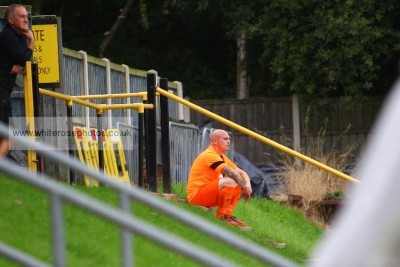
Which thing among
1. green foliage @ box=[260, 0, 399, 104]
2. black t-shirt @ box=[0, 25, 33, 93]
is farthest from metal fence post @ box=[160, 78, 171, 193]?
green foliage @ box=[260, 0, 399, 104]

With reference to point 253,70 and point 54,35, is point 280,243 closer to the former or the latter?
point 54,35

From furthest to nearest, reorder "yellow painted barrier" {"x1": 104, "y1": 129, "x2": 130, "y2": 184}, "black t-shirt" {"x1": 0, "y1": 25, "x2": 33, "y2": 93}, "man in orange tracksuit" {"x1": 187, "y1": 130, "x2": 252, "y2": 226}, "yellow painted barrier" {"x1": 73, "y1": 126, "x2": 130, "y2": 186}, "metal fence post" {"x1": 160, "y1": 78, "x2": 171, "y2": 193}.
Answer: "yellow painted barrier" {"x1": 104, "y1": 129, "x2": 130, "y2": 184}, "yellow painted barrier" {"x1": 73, "y1": 126, "x2": 130, "y2": 186}, "metal fence post" {"x1": 160, "y1": 78, "x2": 171, "y2": 193}, "man in orange tracksuit" {"x1": 187, "y1": 130, "x2": 252, "y2": 226}, "black t-shirt" {"x1": 0, "y1": 25, "x2": 33, "y2": 93}

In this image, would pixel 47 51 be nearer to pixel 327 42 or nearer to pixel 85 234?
pixel 85 234

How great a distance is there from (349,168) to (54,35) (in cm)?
1100

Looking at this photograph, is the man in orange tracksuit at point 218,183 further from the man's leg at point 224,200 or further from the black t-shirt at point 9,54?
the black t-shirt at point 9,54

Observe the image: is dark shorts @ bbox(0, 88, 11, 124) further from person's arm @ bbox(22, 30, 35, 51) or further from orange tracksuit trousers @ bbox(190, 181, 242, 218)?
orange tracksuit trousers @ bbox(190, 181, 242, 218)

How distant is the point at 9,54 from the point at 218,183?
2840 millimetres

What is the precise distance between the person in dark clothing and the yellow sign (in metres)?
2.69

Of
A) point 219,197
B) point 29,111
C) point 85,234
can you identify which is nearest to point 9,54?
point 29,111

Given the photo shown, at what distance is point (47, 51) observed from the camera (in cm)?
1453

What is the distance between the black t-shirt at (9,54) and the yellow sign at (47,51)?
2756mm

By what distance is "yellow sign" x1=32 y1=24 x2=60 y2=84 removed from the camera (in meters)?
14.4

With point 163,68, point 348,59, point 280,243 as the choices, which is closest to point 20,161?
point 280,243

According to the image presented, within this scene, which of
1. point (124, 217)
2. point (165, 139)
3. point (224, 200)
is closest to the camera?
point (124, 217)
